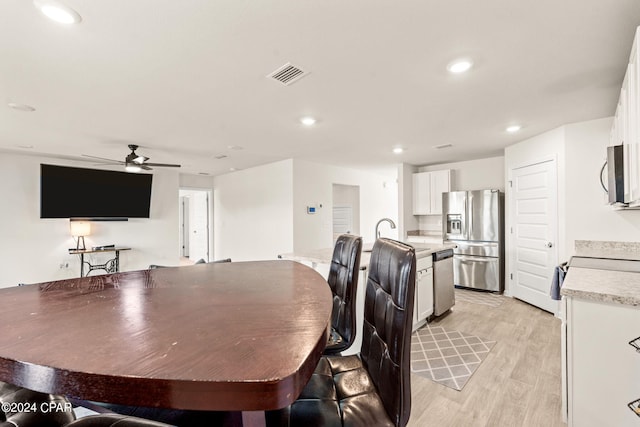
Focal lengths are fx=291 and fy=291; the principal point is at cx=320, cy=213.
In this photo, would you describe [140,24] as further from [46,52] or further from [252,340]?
[252,340]

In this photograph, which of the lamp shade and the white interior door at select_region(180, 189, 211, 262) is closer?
the lamp shade

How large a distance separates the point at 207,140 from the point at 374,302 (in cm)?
362

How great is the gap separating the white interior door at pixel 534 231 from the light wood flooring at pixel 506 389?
0.69 m

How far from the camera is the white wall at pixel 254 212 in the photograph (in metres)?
5.41

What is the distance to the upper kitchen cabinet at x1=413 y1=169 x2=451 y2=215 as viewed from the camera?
5.55 meters

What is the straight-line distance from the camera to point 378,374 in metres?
1.00

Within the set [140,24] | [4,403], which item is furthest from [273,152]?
[4,403]

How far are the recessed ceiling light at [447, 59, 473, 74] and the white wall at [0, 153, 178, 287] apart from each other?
6058 mm

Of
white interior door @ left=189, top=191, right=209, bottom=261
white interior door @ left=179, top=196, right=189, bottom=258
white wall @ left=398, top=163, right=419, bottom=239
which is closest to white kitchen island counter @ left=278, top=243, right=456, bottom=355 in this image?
white wall @ left=398, top=163, right=419, bottom=239

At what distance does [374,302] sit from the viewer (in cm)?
114

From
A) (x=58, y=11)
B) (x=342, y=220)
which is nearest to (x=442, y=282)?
(x=342, y=220)

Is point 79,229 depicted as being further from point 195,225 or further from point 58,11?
point 58,11

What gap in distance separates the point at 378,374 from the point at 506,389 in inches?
70.9

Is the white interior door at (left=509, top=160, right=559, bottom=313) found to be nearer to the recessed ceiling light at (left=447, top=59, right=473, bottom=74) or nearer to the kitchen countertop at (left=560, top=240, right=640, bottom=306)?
the kitchen countertop at (left=560, top=240, right=640, bottom=306)
